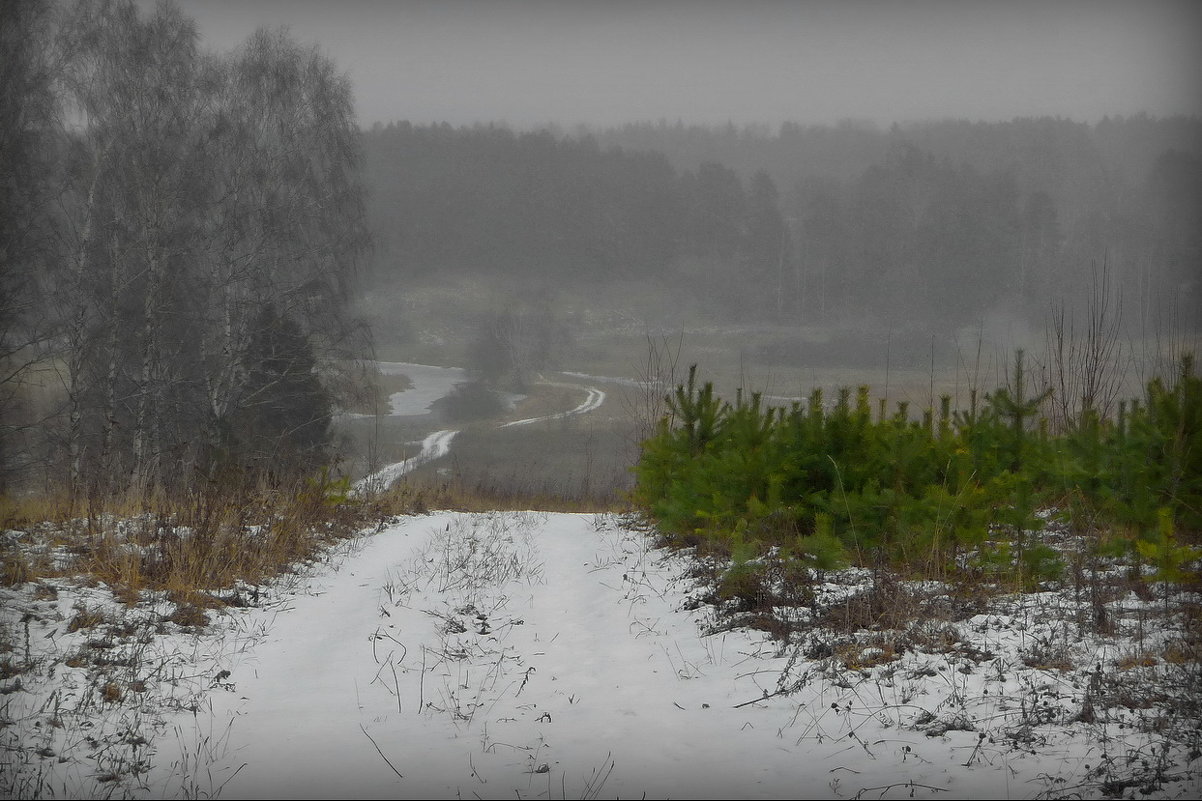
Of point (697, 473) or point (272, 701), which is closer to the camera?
point (272, 701)

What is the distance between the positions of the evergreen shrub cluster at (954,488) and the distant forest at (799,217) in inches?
1502

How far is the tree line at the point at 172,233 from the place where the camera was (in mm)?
12148

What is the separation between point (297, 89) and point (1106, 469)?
15.3m

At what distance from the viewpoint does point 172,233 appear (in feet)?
44.2

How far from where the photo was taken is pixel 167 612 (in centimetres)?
475

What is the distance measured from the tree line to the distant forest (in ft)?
92.7

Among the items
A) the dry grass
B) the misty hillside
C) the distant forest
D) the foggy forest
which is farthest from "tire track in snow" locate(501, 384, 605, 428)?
the dry grass

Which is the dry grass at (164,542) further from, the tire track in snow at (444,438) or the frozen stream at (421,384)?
the frozen stream at (421,384)

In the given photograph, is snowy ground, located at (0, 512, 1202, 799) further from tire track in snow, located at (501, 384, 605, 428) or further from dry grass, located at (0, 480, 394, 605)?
tire track in snow, located at (501, 384, 605, 428)

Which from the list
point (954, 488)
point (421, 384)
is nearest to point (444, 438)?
point (421, 384)

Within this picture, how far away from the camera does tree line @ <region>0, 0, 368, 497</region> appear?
12.1m

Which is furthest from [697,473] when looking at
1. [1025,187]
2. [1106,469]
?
[1025,187]

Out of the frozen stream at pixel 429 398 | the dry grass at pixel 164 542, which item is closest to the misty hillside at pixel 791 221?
the frozen stream at pixel 429 398

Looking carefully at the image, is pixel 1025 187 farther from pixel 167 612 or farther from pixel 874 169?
pixel 167 612
